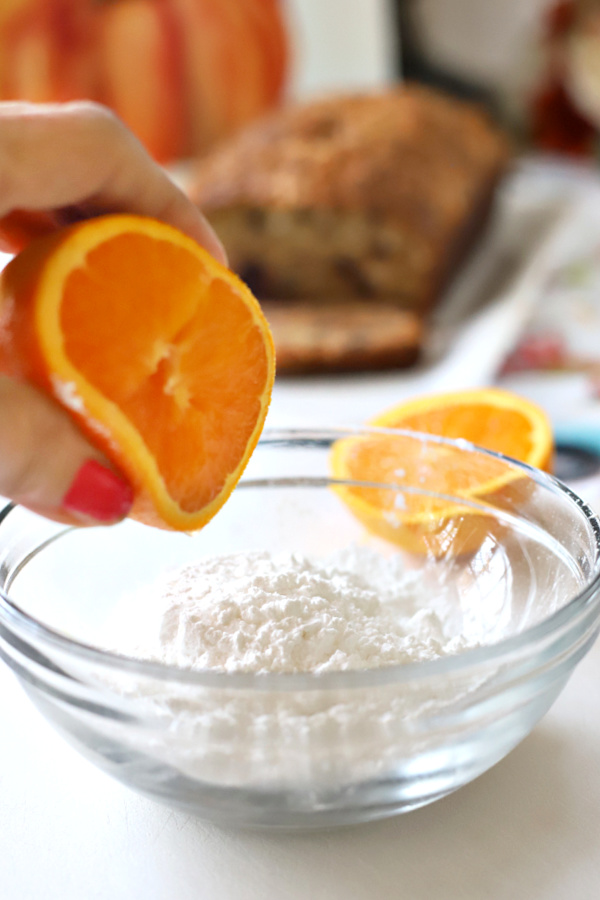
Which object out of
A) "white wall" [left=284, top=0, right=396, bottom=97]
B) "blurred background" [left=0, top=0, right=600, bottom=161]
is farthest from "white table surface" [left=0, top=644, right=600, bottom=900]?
"white wall" [left=284, top=0, right=396, bottom=97]

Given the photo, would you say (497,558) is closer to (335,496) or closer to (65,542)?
(335,496)

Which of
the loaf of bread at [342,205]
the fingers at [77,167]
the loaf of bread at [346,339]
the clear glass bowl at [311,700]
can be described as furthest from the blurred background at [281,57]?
the clear glass bowl at [311,700]

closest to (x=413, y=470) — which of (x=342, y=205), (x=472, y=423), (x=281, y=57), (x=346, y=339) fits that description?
(x=472, y=423)

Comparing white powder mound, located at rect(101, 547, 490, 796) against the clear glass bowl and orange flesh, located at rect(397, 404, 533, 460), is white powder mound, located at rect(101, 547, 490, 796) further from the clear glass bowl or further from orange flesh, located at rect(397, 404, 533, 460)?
orange flesh, located at rect(397, 404, 533, 460)

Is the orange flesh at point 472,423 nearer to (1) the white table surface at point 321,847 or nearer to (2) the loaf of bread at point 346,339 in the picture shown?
(1) the white table surface at point 321,847

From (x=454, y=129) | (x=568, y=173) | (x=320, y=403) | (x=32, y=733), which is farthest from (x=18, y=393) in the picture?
(x=568, y=173)

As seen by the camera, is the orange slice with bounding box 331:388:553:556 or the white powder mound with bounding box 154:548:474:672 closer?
the white powder mound with bounding box 154:548:474:672
